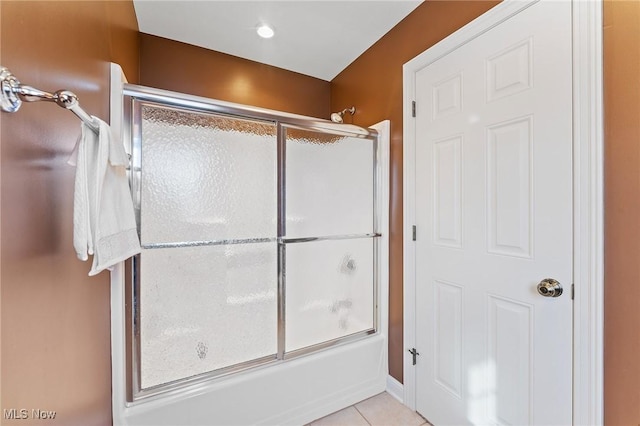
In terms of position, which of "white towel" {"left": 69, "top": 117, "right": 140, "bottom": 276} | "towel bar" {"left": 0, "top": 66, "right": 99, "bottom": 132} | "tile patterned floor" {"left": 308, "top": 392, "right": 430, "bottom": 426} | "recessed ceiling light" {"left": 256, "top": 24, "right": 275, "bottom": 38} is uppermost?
"recessed ceiling light" {"left": 256, "top": 24, "right": 275, "bottom": 38}

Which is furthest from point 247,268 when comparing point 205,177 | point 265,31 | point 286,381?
point 265,31

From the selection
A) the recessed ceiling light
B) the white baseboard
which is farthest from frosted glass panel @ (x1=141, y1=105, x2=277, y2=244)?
the white baseboard

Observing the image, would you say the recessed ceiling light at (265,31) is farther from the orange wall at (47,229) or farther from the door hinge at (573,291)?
the door hinge at (573,291)

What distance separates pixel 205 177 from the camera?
1.34 m

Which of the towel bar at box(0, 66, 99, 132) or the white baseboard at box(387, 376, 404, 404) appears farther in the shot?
the white baseboard at box(387, 376, 404, 404)

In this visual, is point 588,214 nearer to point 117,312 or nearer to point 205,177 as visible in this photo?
point 205,177

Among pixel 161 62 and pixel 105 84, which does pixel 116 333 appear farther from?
pixel 161 62

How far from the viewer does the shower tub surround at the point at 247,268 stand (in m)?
1.23

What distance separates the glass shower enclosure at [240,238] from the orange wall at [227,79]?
959 millimetres

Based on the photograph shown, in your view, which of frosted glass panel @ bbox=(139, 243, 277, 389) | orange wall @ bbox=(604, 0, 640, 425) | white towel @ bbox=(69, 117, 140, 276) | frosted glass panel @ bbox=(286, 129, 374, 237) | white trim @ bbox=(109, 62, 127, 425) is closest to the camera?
white towel @ bbox=(69, 117, 140, 276)

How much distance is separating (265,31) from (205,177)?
1.24m

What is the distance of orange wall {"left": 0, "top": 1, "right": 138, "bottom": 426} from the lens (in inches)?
20.0

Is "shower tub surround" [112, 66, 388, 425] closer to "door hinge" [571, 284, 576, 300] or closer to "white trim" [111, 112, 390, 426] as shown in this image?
"white trim" [111, 112, 390, 426]

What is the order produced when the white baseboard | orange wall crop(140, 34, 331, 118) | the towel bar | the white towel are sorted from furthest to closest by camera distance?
orange wall crop(140, 34, 331, 118), the white baseboard, the white towel, the towel bar
